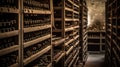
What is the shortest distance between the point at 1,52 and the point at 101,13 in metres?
13.1

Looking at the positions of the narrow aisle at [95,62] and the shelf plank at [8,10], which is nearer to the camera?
the shelf plank at [8,10]

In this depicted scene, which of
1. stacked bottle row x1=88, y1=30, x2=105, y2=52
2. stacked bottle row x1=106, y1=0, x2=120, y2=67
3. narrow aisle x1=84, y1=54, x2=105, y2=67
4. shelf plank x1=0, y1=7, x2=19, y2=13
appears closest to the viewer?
shelf plank x1=0, y1=7, x2=19, y2=13

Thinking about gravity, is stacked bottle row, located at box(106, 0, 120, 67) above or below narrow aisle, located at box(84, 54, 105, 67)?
above

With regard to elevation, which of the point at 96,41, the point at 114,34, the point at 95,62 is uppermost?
the point at 114,34

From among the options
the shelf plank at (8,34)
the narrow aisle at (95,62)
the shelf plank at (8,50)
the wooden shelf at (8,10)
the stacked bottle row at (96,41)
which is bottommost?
the narrow aisle at (95,62)

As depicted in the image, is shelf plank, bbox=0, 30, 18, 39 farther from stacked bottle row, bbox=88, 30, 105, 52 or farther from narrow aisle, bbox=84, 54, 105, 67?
stacked bottle row, bbox=88, 30, 105, 52

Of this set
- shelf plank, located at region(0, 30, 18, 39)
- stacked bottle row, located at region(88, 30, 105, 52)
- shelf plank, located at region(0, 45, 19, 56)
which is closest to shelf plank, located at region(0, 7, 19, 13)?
shelf plank, located at region(0, 30, 18, 39)

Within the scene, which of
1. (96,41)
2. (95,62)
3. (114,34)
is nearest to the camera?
(114,34)

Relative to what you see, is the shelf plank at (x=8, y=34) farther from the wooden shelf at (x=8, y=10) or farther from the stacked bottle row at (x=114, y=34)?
the stacked bottle row at (x=114, y=34)

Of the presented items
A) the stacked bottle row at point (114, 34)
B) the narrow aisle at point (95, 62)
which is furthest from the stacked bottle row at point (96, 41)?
the stacked bottle row at point (114, 34)

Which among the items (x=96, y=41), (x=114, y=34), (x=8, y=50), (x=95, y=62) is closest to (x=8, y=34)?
(x=8, y=50)

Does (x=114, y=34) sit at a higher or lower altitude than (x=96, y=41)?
higher

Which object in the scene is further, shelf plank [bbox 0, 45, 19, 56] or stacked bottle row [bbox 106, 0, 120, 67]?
stacked bottle row [bbox 106, 0, 120, 67]

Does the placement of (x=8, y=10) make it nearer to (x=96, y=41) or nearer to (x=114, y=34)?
(x=114, y=34)
